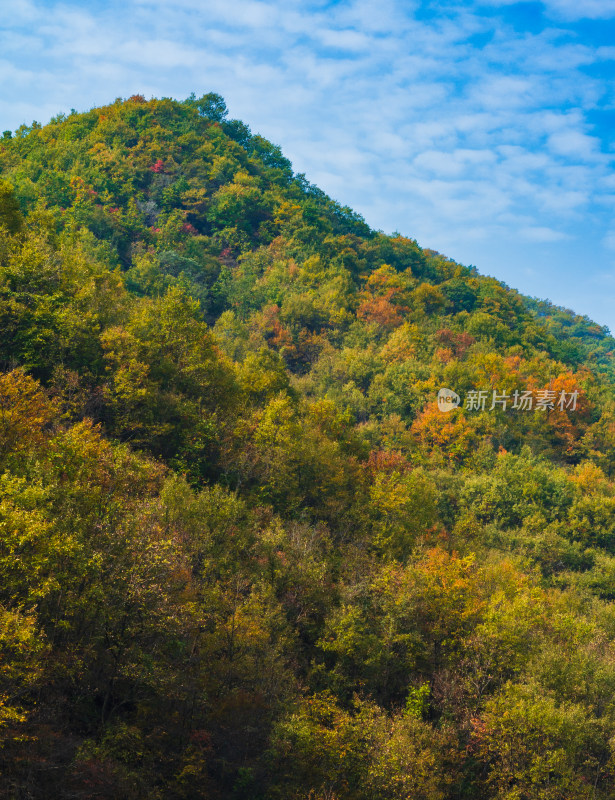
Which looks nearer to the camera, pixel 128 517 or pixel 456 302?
pixel 128 517

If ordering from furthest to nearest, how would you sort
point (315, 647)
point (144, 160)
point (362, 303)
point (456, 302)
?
point (456, 302), point (144, 160), point (362, 303), point (315, 647)

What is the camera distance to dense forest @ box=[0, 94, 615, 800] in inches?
838

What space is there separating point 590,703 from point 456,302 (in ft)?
287

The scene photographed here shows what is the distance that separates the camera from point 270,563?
34469 mm

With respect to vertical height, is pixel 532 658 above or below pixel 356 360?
below

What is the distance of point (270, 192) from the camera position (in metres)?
117

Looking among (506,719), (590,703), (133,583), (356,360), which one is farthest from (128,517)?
(356,360)

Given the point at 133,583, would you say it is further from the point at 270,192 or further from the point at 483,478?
the point at 270,192

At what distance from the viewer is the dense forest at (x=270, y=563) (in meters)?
21.3

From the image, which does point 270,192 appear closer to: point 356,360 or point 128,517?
point 356,360

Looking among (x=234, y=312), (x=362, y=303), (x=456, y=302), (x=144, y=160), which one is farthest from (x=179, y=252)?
(x=456, y=302)

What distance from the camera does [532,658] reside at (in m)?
36.6

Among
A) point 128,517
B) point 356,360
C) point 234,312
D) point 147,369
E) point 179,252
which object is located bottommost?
point 128,517

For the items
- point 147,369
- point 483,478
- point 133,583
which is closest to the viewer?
point 133,583
